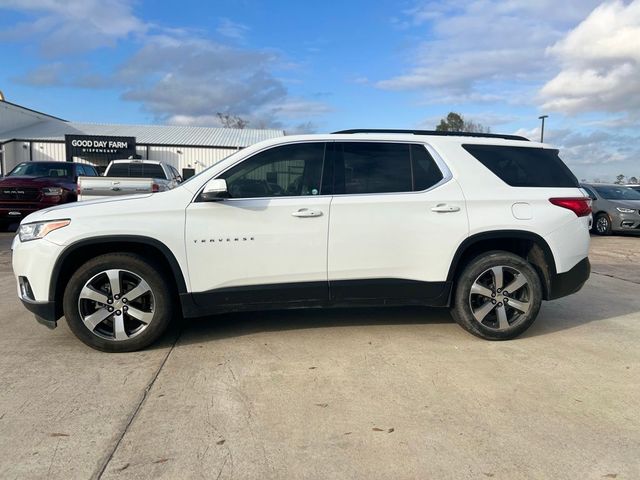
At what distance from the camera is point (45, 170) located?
A: 13523 mm

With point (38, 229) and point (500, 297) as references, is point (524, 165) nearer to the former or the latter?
point (500, 297)

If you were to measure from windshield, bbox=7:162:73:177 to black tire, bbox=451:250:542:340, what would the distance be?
12.4m

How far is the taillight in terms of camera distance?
468 centimetres

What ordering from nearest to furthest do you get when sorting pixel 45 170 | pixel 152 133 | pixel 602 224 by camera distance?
1. pixel 45 170
2. pixel 602 224
3. pixel 152 133

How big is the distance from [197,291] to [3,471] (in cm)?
192

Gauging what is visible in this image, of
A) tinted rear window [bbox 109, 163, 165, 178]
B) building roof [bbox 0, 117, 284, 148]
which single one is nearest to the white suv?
tinted rear window [bbox 109, 163, 165, 178]

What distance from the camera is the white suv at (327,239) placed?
13.5 ft

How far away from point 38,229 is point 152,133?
1663 inches

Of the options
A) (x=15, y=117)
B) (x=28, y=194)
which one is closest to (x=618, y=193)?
(x=28, y=194)

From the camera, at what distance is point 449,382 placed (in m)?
3.72

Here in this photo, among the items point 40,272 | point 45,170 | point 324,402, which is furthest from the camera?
point 45,170

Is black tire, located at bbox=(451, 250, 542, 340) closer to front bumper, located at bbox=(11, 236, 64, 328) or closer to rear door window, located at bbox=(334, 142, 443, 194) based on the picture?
rear door window, located at bbox=(334, 142, 443, 194)

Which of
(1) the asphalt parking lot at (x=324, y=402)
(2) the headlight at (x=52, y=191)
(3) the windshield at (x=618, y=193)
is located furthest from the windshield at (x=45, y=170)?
(3) the windshield at (x=618, y=193)

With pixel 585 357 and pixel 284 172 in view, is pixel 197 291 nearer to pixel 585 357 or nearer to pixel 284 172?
pixel 284 172
